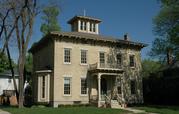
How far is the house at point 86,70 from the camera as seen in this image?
30.4m

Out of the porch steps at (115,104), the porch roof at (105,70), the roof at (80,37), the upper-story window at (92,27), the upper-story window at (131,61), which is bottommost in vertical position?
the porch steps at (115,104)

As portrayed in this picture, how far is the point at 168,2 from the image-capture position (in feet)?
96.9

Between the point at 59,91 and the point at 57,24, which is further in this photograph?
the point at 57,24

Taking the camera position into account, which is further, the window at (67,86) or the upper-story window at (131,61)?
the upper-story window at (131,61)

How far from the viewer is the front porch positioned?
30125mm

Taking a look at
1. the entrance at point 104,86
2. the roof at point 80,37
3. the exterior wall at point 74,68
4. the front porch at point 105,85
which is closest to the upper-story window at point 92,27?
the roof at point 80,37

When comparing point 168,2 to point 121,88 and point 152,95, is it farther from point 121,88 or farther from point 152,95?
point 152,95

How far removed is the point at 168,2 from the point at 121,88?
1065cm

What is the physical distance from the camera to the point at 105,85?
3322cm

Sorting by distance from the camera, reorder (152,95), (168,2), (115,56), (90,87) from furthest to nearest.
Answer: (152,95) → (115,56) → (90,87) → (168,2)

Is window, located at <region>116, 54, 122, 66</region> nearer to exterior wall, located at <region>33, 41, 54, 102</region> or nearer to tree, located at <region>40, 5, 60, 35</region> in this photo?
exterior wall, located at <region>33, 41, 54, 102</region>

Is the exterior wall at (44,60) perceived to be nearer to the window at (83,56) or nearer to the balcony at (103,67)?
the window at (83,56)

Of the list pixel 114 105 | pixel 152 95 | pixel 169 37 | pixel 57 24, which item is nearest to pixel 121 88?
pixel 114 105

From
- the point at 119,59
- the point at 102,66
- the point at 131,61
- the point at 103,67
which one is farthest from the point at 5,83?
the point at 131,61
